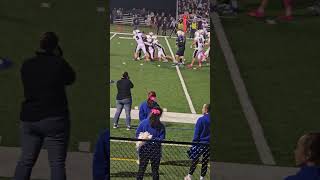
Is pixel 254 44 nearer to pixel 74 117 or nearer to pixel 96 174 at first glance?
pixel 74 117

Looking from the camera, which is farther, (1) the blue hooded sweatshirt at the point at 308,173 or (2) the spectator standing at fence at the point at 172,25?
(2) the spectator standing at fence at the point at 172,25

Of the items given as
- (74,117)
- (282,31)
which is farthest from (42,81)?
(282,31)

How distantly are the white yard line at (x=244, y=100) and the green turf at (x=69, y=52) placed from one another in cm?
277

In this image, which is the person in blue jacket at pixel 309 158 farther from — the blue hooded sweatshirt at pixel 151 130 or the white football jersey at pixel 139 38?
the white football jersey at pixel 139 38


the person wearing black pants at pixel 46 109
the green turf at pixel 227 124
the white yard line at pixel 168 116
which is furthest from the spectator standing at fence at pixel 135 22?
the green turf at pixel 227 124

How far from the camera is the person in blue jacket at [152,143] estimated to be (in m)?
6.87

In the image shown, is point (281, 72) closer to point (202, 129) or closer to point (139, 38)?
point (202, 129)

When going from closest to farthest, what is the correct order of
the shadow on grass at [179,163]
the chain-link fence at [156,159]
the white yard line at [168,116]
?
the white yard line at [168,116] < the chain-link fence at [156,159] < the shadow on grass at [179,163]

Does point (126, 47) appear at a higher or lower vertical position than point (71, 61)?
higher

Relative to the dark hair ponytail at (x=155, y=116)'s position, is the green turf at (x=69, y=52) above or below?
below

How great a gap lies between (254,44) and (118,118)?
9.80 metres

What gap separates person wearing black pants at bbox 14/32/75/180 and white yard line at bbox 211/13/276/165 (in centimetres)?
517

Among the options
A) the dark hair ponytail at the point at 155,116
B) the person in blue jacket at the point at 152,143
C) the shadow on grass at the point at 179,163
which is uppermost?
the dark hair ponytail at the point at 155,116

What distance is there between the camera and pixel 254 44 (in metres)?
16.8
